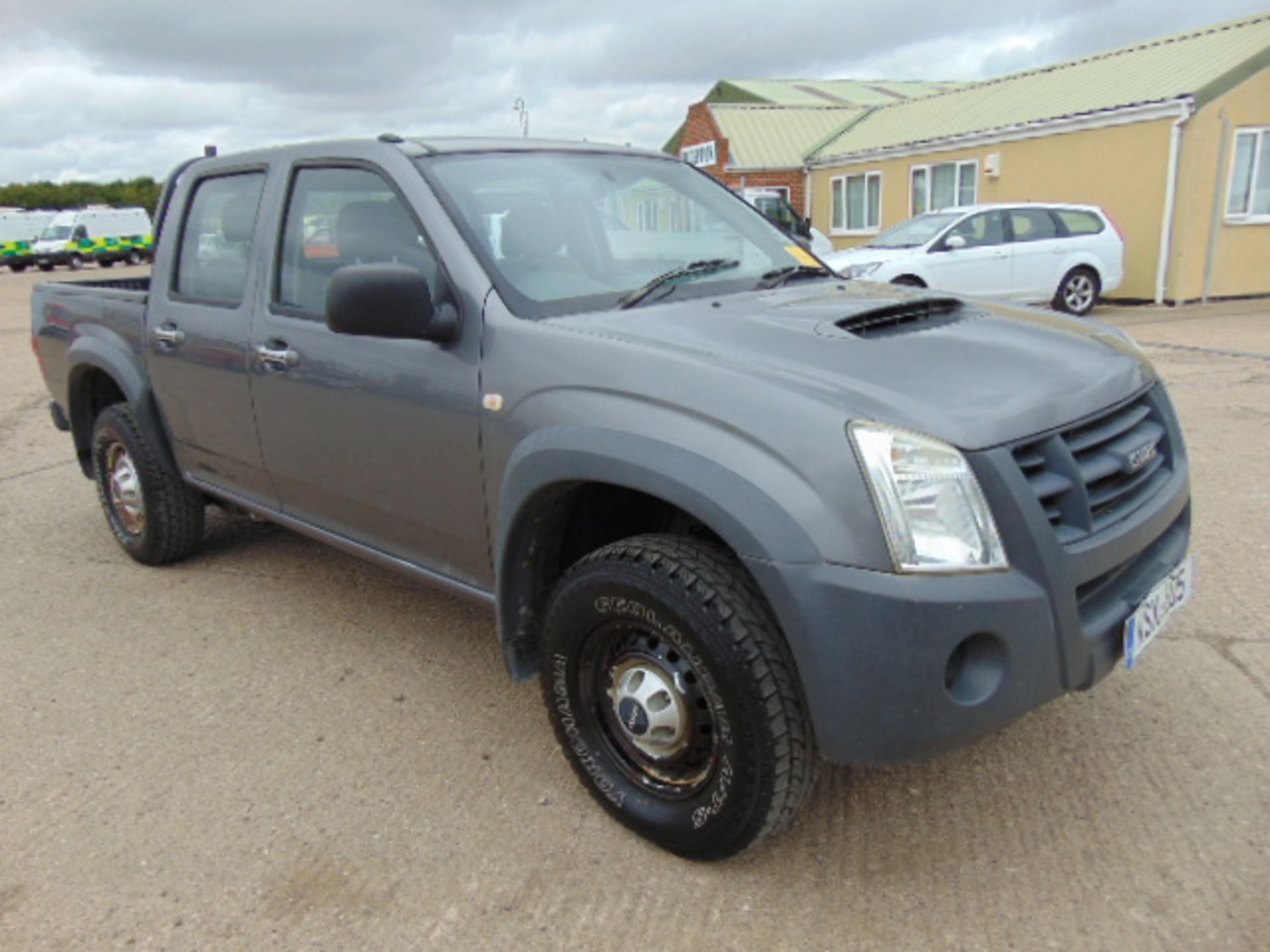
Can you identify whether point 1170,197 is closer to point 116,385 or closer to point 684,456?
point 116,385

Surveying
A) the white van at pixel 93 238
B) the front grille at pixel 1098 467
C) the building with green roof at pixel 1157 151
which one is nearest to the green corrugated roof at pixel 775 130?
the building with green roof at pixel 1157 151

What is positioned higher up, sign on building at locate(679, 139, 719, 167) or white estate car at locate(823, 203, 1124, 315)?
sign on building at locate(679, 139, 719, 167)

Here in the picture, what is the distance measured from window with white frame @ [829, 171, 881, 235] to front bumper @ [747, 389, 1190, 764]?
19784mm

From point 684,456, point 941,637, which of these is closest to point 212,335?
point 684,456

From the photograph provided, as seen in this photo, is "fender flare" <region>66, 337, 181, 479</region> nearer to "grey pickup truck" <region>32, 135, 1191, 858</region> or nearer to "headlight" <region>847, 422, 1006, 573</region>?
"grey pickup truck" <region>32, 135, 1191, 858</region>

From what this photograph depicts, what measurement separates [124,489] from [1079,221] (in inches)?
477

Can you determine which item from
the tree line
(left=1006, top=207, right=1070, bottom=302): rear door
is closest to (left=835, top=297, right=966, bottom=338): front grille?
(left=1006, top=207, right=1070, bottom=302): rear door

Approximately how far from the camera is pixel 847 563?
2033mm

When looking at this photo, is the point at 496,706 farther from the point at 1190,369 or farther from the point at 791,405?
the point at 1190,369

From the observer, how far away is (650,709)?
8.09 feet

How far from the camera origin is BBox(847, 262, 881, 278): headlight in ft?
38.9

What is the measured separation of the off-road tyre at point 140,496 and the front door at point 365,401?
1.08 metres

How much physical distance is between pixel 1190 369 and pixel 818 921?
27.4 ft

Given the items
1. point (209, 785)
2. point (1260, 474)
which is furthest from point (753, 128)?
point (209, 785)
